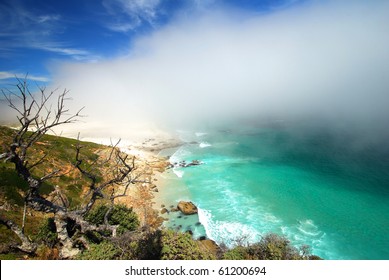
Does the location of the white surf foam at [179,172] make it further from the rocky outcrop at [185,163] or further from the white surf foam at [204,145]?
the white surf foam at [204,145]

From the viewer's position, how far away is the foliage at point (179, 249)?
12227 millimetres

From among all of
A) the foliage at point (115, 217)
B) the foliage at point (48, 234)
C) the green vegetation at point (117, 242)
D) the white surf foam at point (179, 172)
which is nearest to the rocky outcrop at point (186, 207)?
the green vegetation at point (117, 242)

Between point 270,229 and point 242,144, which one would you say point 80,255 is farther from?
point 242,144

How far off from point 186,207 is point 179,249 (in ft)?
80.0

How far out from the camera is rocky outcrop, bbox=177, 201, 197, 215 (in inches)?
1417

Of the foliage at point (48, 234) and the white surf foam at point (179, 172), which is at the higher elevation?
the white surf foam at point (179, 172)

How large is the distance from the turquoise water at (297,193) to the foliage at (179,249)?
1347 cm

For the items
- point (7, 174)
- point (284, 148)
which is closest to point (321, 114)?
point (284, 148)

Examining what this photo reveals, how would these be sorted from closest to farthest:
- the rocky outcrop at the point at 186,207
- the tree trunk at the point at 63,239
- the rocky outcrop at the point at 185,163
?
the tree trunk at the point at 63,239
the rocky outcrop at the point at 186,207
the rocky outcrop at the point at 185,163

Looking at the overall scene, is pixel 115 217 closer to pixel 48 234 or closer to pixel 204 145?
pixel 48 234

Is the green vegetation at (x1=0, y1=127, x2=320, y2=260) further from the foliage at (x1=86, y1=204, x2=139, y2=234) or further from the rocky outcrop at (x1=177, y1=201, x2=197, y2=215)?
the rocky outcrop at (x1=177, y1=201, x2=197, y2=215)

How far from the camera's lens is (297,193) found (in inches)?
1785

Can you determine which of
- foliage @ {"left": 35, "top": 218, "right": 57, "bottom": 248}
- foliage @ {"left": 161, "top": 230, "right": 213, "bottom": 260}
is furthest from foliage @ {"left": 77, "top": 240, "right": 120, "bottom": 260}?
foliage @ {"left": 35, "top": 218, "right": 57, "bottom": 248}

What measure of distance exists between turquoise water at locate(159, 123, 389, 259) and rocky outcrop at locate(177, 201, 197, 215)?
1.45 metres
